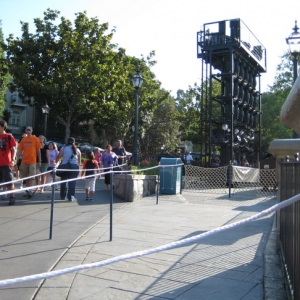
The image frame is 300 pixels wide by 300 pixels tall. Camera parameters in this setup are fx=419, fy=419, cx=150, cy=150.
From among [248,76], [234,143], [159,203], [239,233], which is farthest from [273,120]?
[239,233]

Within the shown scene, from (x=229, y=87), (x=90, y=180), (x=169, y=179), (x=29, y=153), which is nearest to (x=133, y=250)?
(x=90, y=180)

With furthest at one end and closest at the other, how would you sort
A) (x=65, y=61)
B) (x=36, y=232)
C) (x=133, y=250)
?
(x=65, y=61) < (x=36, y=232) < (x=133, y=250)

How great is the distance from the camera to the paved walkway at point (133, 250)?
163 inches

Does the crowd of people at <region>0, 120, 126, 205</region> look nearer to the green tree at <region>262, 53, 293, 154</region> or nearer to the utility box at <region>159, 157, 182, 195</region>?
the utility box at <region>159, 157, 182, 195</region>

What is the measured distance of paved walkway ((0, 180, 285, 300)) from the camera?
4129 millimetres

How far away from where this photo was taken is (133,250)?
5711 mm

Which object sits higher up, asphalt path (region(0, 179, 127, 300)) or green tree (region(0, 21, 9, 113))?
green tree (region(0, 21, 9, 113))

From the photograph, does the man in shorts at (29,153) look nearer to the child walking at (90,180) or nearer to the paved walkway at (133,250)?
the paved walkway at (133,250)

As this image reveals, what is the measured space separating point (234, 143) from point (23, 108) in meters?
30.4

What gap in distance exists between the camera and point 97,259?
5.26 metres

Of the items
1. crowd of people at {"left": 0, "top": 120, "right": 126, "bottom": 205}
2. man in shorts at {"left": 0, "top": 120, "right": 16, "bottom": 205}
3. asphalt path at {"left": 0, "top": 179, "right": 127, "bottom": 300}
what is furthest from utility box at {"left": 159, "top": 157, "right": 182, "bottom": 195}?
man in shorts at {"left": 0, "top": 120, "right": 16, "bottom": 205}

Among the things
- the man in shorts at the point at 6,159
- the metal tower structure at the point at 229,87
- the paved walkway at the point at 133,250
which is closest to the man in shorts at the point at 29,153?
the paved walkway at the point at 133,250

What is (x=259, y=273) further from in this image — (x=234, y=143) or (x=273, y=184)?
(x=234, y=143)

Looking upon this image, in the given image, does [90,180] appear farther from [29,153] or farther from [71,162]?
[29,153]
